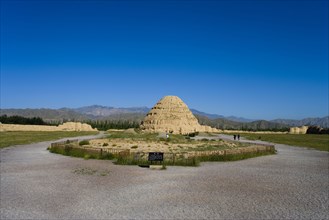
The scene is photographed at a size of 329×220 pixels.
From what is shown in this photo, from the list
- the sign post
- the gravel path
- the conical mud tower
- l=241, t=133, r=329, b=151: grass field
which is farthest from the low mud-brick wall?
the conical mud tower

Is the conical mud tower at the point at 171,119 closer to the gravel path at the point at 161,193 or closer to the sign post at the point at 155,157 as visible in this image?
the sign post at the point at 155,157

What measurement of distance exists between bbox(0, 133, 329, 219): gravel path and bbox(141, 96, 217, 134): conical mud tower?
86.0 meters

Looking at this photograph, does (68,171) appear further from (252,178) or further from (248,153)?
(248,153)

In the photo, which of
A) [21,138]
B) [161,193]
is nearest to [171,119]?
[21,138]

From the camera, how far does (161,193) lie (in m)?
14.7

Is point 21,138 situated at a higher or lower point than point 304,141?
lower

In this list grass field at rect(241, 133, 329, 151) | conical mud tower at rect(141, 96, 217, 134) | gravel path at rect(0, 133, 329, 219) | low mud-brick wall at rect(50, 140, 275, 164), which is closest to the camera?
gravel path at rect(0, 133, 329, 219)

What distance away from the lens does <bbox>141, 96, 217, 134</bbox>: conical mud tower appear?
109 metres

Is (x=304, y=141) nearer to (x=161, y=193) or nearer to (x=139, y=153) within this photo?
(x=139, y=153)

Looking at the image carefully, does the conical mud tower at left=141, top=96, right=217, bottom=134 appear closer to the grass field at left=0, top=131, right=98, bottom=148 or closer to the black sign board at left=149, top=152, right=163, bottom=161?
the grass field at left=0, top=131, right=98, bottom=148

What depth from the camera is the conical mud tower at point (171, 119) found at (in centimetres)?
10855

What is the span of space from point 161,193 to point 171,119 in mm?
96897

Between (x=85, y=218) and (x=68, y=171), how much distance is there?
33.1 ft

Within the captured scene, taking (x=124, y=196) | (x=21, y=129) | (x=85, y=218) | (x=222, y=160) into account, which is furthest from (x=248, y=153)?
(x=21, y=129)
